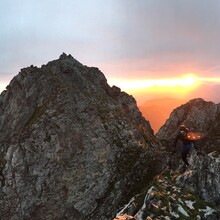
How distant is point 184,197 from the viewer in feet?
92.9

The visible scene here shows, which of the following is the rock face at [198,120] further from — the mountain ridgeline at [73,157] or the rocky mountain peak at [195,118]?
the mountain ridgeline at [73,157]

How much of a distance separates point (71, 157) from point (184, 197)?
23.9 m

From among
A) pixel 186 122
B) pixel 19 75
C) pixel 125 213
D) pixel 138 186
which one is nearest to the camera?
pixel 125 213

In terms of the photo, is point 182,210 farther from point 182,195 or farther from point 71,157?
point 71,157

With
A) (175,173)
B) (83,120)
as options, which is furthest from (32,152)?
(175,173)

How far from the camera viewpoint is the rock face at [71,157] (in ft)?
151

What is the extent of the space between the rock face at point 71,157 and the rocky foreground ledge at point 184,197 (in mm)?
11585

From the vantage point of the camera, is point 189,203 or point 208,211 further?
point 189,203

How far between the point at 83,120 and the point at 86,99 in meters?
4.75

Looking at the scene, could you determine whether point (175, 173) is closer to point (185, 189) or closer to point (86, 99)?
point (185, 189)

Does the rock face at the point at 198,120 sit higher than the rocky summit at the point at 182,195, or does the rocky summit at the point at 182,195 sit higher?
the rock face at the point at 198,120

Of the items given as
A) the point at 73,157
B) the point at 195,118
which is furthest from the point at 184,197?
the point at 195,118

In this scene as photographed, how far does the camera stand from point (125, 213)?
2894cm

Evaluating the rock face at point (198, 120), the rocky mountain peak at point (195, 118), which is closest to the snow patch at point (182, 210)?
the rock face at point (198, 120)
